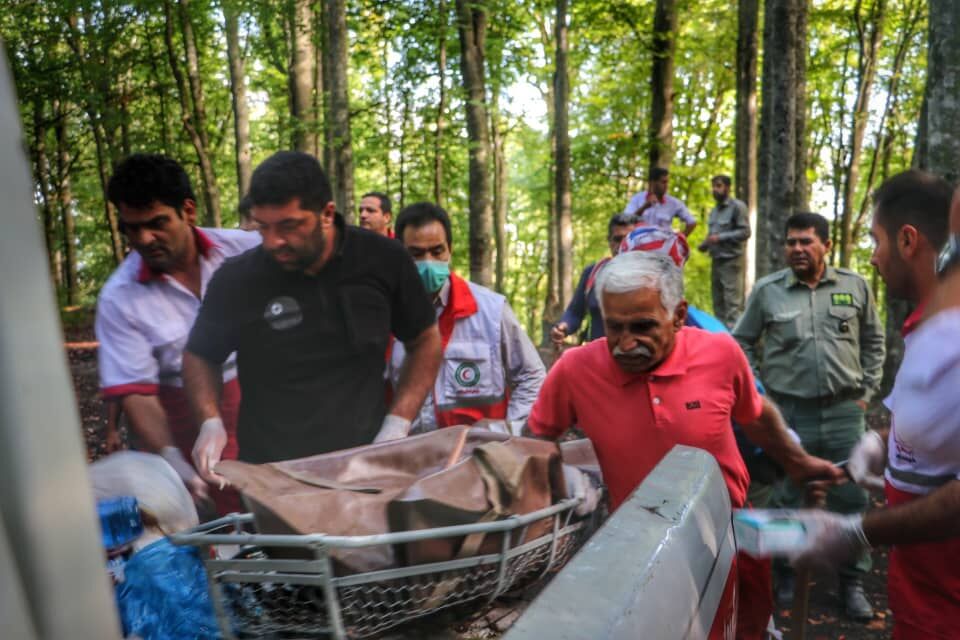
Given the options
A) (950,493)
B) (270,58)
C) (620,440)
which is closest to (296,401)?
(620,440)

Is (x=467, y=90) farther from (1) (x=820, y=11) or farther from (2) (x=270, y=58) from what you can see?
(1) (x=820, y=11)

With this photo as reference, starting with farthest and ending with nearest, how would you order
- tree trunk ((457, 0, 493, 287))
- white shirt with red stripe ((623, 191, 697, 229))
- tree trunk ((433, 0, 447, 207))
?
white shirt with red stripe ((623, 191, 697, 229)) < tree trunk ((433, 0, 447, 207)) < tree trunk ((457, 0, 493, 287))

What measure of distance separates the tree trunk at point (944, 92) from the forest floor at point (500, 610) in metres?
2.88

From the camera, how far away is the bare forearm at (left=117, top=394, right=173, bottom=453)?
119 inches

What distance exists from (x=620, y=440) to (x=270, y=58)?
1617cm

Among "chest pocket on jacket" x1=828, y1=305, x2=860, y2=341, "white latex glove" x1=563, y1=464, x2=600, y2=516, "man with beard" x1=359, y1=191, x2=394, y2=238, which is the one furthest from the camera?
"man with beard" x1=359, y1=191, x2=394, y2=238

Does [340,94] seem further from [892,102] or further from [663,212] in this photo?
[892,102]

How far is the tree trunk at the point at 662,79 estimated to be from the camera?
14.5 meters

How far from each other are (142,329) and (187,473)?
661 mm

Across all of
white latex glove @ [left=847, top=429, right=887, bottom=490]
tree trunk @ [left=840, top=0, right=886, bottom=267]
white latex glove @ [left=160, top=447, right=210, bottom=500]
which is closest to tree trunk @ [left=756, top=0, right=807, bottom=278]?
white latex glove @ [left=847, top=429, right=887, bottom=490]

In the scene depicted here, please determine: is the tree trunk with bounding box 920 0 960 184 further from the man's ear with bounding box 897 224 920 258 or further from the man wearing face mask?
the man's ear with bounding box 897 224 920 258

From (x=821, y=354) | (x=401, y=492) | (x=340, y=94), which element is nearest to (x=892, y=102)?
(x=340, y=94)

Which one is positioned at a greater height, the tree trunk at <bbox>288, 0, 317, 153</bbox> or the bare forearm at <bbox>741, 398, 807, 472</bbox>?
the tree trunk at <bbox>288, 0, 317, 153</bbox>

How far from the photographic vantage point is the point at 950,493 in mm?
2123
